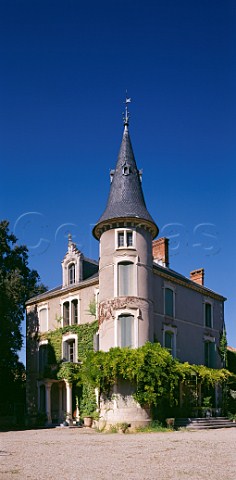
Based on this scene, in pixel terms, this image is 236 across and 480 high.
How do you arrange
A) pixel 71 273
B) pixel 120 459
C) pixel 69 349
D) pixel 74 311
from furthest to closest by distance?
pixel 71 273
pixel 69 349
pixel 74 311
pixel 120 459

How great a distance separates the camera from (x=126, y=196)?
2833cm

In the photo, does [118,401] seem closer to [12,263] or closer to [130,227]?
[130,227]

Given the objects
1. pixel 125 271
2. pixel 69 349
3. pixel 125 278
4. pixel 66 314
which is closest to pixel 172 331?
pixel 125 278

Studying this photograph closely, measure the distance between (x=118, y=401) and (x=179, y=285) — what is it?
8.87 metres

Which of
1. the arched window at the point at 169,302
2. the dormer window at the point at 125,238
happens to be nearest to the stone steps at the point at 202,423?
the arched window at the point at 169,302

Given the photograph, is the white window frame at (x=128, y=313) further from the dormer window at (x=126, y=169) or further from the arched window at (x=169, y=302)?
the dormer window at (x=126, y=169)

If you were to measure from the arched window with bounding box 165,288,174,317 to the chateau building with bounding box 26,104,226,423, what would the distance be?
0.18ft

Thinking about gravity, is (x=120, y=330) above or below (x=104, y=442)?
above

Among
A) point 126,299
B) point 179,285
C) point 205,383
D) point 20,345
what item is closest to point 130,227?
point 126,299

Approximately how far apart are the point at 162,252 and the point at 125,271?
7382 mm

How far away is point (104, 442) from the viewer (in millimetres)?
19344

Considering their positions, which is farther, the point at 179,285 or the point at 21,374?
the point at 21,374

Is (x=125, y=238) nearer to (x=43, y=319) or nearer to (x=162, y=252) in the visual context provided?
(x=162, y=252)

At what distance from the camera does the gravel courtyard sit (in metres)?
11.9
